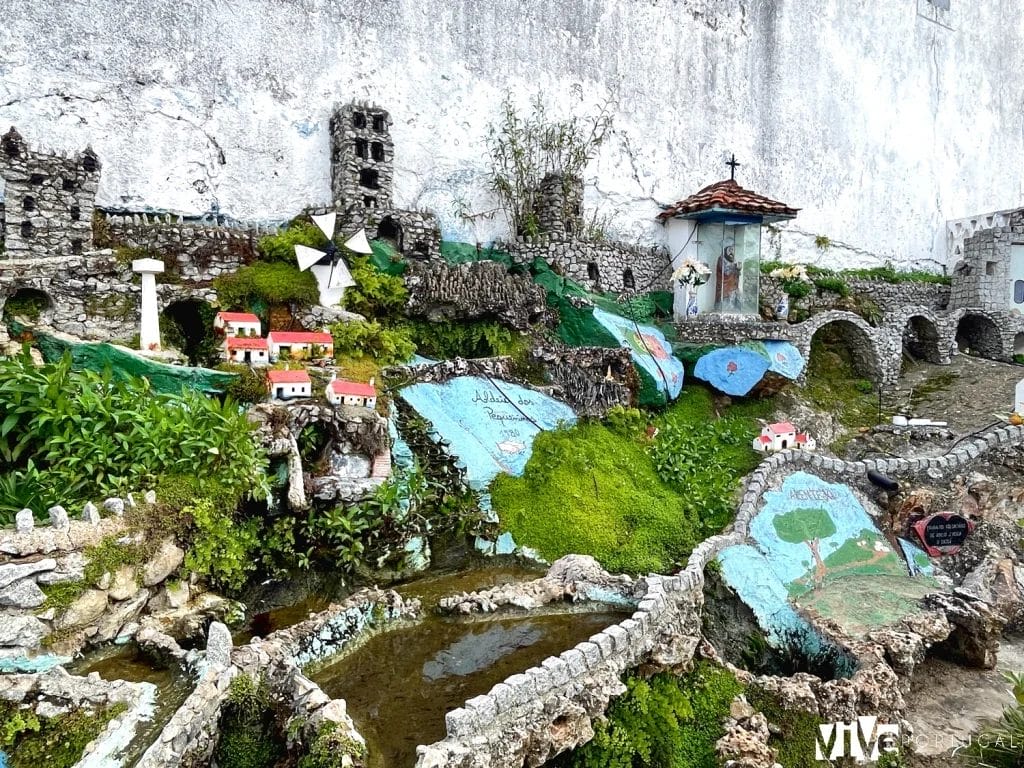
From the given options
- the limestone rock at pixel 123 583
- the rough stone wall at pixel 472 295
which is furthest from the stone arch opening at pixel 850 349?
the limestone rock at pixel 123 583

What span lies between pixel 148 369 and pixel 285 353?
5.70ft

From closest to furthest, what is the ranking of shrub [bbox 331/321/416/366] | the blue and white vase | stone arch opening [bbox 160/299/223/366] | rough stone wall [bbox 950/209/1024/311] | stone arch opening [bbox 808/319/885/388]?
stone arch opening [bbox 160/299/223/366]
shrub [bbox 331/321/416/366]
stone arch opening [bbox 808/319/885/388]
the blue and white vase
rough stone wall [bbox 950/209/1024/311]

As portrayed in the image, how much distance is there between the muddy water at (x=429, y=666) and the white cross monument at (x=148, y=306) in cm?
524

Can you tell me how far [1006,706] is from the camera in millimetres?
7906

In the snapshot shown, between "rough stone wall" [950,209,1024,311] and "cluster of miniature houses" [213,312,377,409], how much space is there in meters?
18.2

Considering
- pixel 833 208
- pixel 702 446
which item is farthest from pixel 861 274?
pixel 702 446

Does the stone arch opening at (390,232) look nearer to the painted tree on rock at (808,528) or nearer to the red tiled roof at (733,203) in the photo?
the red tiled roof at (733,203)

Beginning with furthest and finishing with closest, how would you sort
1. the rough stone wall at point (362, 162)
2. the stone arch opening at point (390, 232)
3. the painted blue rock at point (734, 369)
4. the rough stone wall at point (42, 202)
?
1. the stone arch opening at point (390, 232)
2. the rough stone wall at point (362, 162)
3. the painted blue rock at point (734, 369)
4. the rough stone wall at point (42, 202)

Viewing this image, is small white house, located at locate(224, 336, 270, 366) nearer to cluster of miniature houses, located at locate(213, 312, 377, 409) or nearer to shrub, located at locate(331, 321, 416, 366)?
cluster of miniature houses, located at locate(213, 312, 377, 409)

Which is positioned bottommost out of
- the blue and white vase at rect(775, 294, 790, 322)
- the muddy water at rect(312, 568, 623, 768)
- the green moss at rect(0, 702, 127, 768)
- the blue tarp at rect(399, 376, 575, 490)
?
the muddy water at rect(312, 568, 623, 768)

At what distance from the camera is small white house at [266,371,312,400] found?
29.4 feet

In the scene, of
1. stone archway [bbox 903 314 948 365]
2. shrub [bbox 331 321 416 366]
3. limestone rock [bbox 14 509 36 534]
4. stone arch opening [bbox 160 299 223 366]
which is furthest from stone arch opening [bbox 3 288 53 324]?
stone archway [bbox 903 314 948 365]

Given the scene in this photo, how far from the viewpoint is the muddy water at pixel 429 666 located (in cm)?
584

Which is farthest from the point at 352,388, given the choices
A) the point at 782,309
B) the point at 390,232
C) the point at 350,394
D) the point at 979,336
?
the point at 979,336
